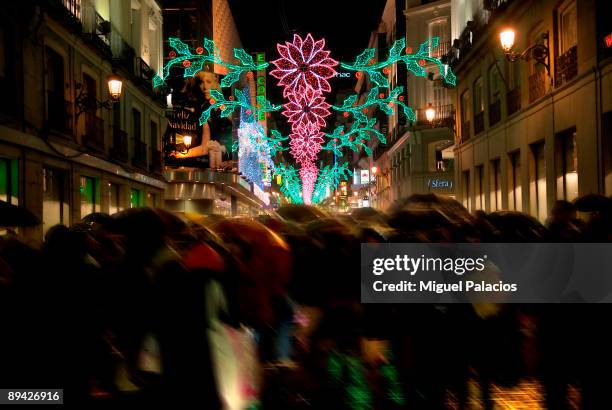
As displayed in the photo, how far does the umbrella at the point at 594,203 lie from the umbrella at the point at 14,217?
23.5 ft

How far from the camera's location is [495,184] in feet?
75.8

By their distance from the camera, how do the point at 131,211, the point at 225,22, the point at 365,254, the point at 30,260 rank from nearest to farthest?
the point at 30,260
the point at 365,254
the point at 131,211
the point at 225,22

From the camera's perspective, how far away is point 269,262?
164 inches

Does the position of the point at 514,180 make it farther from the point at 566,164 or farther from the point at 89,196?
the point at 89,196

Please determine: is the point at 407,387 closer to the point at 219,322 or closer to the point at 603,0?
the point at 219,322

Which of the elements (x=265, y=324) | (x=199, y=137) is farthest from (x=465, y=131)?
(x=265, y=324)

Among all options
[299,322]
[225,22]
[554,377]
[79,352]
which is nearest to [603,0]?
[554,377]

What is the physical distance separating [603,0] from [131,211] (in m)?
12.8

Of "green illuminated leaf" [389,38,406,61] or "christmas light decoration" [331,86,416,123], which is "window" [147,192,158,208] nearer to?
"christmas light decoration" [331,86,416,123]

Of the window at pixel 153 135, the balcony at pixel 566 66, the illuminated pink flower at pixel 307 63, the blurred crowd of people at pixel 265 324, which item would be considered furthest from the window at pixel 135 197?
the blurred crowd of people at pixel 265 324

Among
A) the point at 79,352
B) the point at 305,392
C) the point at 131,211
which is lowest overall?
the point at 305,392

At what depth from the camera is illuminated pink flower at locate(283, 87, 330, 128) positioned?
17.1 m

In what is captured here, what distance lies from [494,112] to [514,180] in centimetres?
295

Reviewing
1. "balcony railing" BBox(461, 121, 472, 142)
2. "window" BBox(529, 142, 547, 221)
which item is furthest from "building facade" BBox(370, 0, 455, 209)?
"window" BBox(529, 142, 547, 221)
